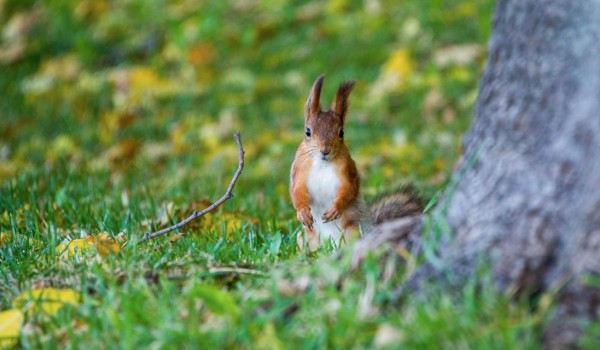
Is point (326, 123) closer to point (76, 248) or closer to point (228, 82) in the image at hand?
point (76, 248)

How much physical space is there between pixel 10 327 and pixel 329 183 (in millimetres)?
1292

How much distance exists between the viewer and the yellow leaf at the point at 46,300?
2.28 m

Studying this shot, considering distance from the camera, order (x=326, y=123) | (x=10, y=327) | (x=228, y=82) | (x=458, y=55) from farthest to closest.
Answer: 1. (x=228, y=82)
2. (x=458, y=55)
3. (x=326, y=123)
4. (x=10, y=327)

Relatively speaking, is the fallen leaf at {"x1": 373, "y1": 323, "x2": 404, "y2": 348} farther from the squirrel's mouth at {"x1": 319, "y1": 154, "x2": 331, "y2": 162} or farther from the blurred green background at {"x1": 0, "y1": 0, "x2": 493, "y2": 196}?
the blurred green background at {"x1": 0, "y1": 0, "x2": 493, "y2": 196}

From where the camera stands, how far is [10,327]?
2.23 meters

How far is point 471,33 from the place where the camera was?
6.91 meters

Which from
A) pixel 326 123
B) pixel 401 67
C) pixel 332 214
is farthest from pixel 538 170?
pixel 401 67

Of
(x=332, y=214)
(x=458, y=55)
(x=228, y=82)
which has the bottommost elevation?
(x=458, y=55)

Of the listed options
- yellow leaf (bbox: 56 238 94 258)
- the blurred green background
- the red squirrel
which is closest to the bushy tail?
the red squirrel

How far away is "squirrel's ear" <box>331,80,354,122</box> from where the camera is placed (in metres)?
3.20

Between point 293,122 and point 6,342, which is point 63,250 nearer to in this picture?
point 6,342

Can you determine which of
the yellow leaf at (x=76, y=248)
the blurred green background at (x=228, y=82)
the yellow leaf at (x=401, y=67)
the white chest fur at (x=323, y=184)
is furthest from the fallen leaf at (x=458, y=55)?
the yellow leaf at (x=76, y=248)

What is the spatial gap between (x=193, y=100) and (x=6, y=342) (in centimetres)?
475

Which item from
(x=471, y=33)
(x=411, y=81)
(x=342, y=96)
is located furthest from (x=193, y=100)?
(x=342, y=96)
